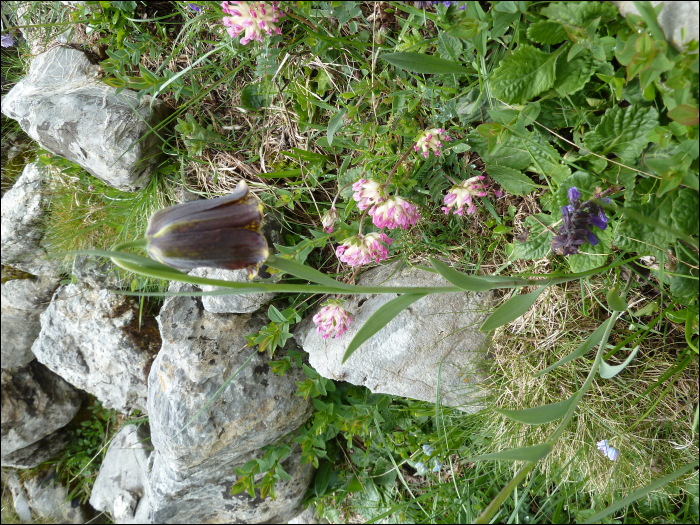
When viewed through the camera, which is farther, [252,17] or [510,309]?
[252,17]

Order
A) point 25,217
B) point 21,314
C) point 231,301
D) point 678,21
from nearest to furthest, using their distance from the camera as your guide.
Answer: point 678,21, point 231,301, point 25,217, point 21,314

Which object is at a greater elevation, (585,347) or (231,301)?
(585,347)

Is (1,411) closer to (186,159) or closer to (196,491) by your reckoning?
(196,491)

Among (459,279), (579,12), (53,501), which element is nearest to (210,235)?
(459,279)

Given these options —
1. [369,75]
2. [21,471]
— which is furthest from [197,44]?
[21,471]

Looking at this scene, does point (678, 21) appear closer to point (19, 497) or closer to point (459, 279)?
point (459, 279)

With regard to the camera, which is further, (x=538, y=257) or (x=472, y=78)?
(x=472, y=78)

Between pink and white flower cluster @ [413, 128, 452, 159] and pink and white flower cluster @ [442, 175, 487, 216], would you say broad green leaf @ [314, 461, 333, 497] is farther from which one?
pink and white flower cluster @ [413, 128, 452, 159]

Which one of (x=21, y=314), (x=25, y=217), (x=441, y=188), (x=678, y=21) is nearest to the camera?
(x=678, y=21)
